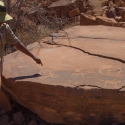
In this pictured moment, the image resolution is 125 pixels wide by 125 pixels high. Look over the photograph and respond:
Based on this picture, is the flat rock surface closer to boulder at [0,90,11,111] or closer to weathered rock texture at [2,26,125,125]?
weathered rock texture at [2,26,125,125]

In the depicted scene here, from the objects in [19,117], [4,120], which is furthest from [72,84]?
[4,120]

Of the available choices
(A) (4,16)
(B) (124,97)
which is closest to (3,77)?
(A) (4,16)

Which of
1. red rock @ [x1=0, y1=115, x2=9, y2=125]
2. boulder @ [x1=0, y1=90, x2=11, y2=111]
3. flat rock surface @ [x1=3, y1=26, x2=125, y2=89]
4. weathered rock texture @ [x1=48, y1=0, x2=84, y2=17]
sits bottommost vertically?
red rock @ [x1=0, y1=115, x2=9, y2=125]

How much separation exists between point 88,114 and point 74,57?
70 centimetres

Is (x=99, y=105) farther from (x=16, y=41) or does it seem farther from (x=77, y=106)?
(x=16, y=41)

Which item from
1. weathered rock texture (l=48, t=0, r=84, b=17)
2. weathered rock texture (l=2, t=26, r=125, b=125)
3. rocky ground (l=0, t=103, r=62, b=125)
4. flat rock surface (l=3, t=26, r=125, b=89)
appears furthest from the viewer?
weathered rock texture (l=48, t=0, r=84, b=17)

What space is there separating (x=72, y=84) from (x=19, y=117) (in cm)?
65

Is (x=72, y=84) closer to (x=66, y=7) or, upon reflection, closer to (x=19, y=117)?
(x=19, y=117)

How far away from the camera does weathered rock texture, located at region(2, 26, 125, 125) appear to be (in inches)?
85.0

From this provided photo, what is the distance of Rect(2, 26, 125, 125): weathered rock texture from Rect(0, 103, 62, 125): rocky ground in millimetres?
102

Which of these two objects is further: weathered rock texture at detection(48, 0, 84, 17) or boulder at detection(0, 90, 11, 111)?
weathered rock texture at detection(48, 0, 84, 17)

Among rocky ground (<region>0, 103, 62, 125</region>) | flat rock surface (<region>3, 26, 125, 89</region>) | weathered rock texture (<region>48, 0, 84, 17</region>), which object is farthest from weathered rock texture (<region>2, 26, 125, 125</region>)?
weathered rock texture (<region>48, 0, 84, 17</region>)

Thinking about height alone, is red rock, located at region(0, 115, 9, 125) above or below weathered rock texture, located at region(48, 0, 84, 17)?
below

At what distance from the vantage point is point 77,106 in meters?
2.23
